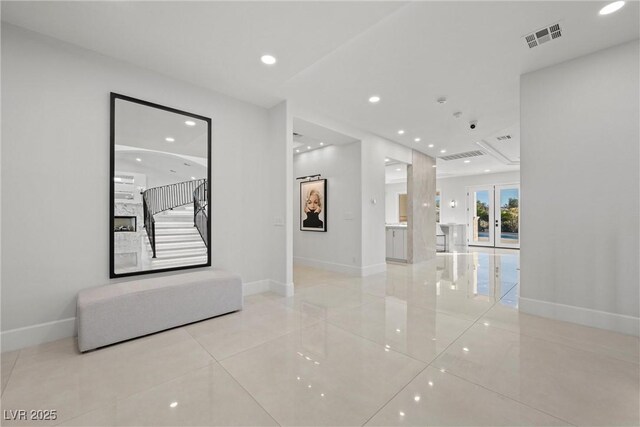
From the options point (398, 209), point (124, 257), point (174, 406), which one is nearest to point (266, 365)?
point (174, 406)

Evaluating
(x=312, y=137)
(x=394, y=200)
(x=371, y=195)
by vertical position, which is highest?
(x=312, y=137)

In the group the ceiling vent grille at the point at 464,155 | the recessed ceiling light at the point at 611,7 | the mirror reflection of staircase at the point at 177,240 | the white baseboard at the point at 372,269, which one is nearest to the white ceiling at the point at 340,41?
the recessed ceiling light at the point at 611,7

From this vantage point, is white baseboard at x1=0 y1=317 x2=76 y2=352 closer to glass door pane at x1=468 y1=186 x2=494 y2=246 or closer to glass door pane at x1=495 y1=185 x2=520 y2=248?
glass door pane at x1=468 y1=186 x2=494 y2=246

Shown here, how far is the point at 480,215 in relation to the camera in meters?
11.3

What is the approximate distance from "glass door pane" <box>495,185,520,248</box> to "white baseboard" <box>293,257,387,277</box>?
743 centimetres

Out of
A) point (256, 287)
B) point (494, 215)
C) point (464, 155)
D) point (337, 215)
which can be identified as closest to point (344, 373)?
point (256, 287)

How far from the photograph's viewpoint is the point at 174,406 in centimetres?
170

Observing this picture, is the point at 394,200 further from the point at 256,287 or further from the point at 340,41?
the point at 340,41

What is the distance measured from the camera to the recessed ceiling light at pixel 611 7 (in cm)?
231

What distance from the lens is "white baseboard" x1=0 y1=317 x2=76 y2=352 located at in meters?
2.45

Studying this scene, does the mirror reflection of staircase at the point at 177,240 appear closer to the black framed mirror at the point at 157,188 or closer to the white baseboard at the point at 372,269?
the black framed mirror at the point at 157,188

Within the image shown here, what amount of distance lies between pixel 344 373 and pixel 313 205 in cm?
462

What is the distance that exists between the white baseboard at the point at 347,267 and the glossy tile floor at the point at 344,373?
211 centimetres

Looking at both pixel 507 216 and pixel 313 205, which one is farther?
pixel 507 216
